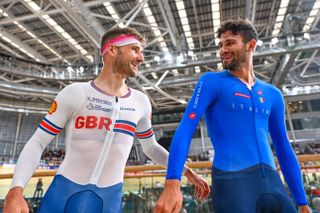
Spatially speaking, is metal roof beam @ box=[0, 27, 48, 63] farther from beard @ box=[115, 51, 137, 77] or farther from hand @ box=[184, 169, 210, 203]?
hand @ box=[184, 169, 210, 203]

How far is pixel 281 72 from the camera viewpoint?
49.6ft

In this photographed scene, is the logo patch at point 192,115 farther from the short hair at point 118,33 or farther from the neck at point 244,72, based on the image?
the short hair at point 118,33

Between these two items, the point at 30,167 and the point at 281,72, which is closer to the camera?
the point at 30,167

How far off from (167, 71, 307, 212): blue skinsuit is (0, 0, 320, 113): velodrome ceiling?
8.93 meters

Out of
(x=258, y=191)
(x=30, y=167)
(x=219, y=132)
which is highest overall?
(x=219, y=132)

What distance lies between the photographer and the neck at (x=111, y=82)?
1.87 meters

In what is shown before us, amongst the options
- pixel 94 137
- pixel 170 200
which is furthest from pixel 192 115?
pixel 94 137

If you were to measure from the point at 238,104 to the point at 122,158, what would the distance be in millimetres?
832

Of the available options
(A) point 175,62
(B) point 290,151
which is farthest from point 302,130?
(B) point 290,151

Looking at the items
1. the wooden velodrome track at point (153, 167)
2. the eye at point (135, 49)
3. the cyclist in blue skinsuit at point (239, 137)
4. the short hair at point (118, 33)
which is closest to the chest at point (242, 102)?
the cyclist in blue skinsuit at point (239, 137)

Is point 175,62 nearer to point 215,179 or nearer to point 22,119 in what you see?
point 215,179

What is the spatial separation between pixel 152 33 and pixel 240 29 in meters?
13.3

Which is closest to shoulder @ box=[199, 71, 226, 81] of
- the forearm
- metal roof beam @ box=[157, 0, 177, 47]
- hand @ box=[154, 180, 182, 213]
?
hand @ box=[154, 180, 182, 213]

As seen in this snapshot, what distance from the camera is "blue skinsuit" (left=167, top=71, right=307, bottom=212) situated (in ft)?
4.91
